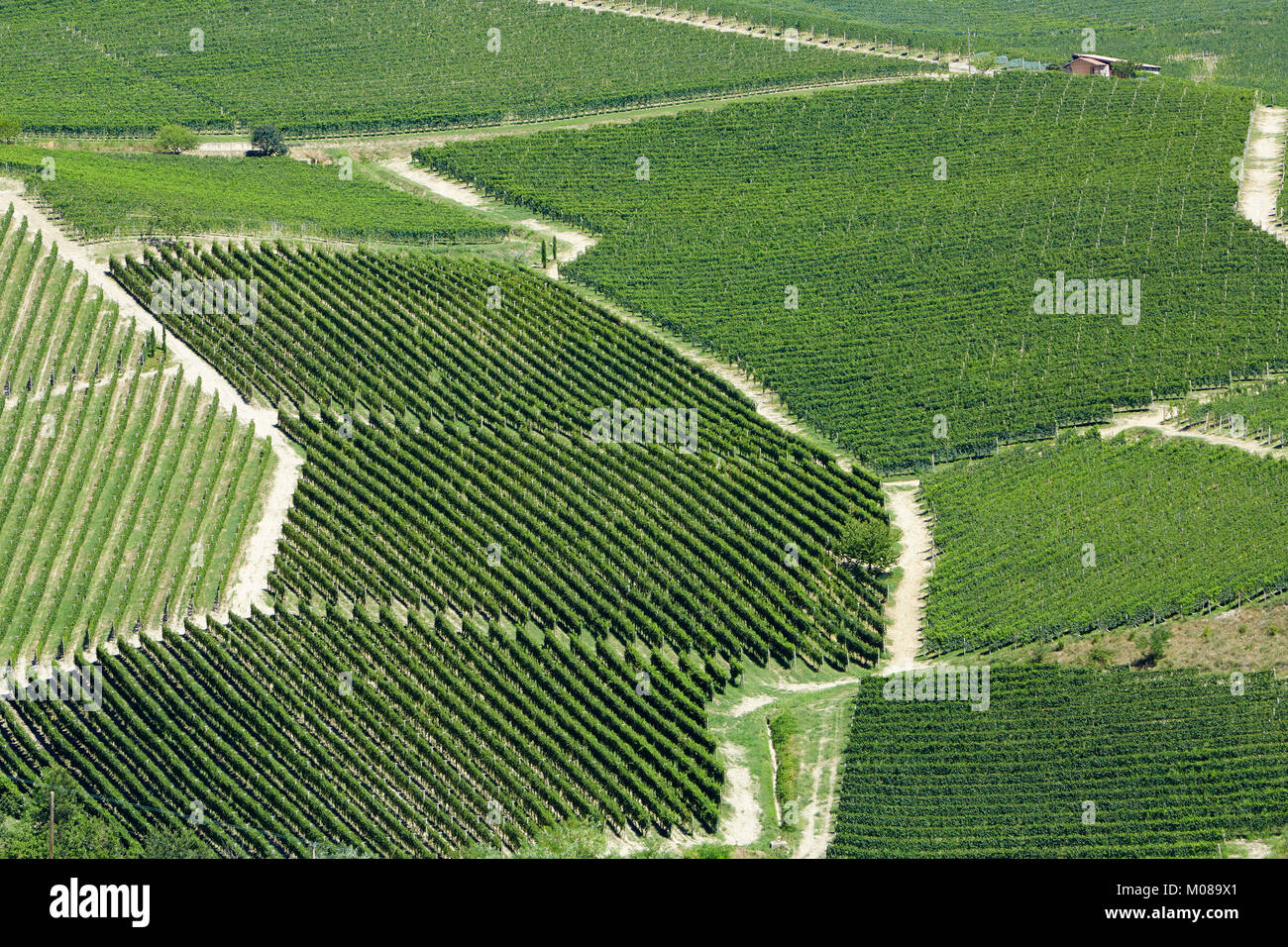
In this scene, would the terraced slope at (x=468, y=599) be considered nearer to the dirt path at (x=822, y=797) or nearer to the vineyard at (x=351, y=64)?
the dirt path at (x=822, y=797)

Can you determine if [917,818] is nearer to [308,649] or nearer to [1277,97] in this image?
[308,649]

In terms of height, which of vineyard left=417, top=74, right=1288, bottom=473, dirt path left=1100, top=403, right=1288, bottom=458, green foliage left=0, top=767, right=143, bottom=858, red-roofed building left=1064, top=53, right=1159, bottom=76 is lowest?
green foliage left=0, top=767, right=143, bottom=858

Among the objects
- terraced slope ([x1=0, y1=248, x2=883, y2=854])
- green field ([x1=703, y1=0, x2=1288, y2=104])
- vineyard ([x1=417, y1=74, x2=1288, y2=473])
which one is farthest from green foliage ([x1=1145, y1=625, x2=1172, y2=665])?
green field ([x1=703, y1=0, x2=1288, y2=104])

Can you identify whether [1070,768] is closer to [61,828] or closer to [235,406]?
[61,828]

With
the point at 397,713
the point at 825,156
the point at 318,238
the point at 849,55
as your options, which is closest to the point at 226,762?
the point at 397,713

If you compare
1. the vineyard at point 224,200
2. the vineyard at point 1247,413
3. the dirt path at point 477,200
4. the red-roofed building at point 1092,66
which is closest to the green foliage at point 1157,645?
the vineyard at point 1247,413

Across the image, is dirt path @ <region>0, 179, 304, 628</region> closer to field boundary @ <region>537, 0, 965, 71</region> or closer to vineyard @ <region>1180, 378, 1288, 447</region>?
vineyard @ <region>1180, 378, 1288, 447</region>

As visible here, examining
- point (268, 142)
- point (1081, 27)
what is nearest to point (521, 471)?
point (268, 142)
